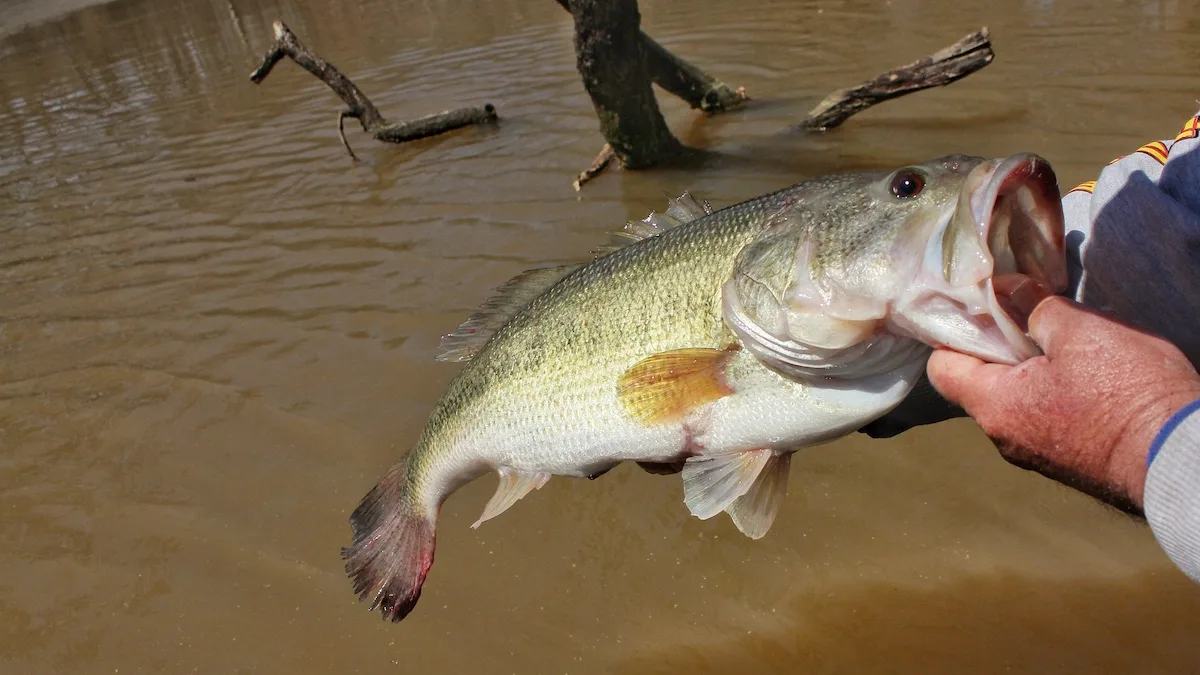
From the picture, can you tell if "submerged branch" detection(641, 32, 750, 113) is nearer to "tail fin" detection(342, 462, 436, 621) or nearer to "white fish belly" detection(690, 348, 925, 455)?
"tail fin" detection(342, 462, 436, 621)

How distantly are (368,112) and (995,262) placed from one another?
8.35 m

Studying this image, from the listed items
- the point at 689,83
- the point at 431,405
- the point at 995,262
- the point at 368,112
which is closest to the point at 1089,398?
the point at 995,262

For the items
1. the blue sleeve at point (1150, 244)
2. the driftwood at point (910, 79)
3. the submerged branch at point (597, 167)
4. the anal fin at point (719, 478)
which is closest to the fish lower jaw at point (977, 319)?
the blue sleeve at point (1150, 244)

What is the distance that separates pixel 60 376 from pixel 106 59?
15.2 m

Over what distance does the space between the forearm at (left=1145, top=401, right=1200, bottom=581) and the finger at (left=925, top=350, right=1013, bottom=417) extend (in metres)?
0.30

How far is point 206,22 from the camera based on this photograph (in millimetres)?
20734

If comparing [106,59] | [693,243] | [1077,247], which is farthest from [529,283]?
[106,59]

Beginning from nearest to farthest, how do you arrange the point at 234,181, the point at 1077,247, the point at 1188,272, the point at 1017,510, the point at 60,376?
the point at 1188,272
the point at 1077,247
the point at 1017,510
the point at 60,376
the point at 234,181

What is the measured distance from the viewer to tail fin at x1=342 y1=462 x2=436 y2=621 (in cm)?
247

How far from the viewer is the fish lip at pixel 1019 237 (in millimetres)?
1395

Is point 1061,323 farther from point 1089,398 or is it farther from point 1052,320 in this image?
point 1089,398

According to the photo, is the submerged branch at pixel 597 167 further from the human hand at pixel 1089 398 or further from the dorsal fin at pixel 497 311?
the human hand at pixel 1089 398

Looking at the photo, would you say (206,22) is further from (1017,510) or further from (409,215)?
(1017,510)

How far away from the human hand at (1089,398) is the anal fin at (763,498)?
0.71m
